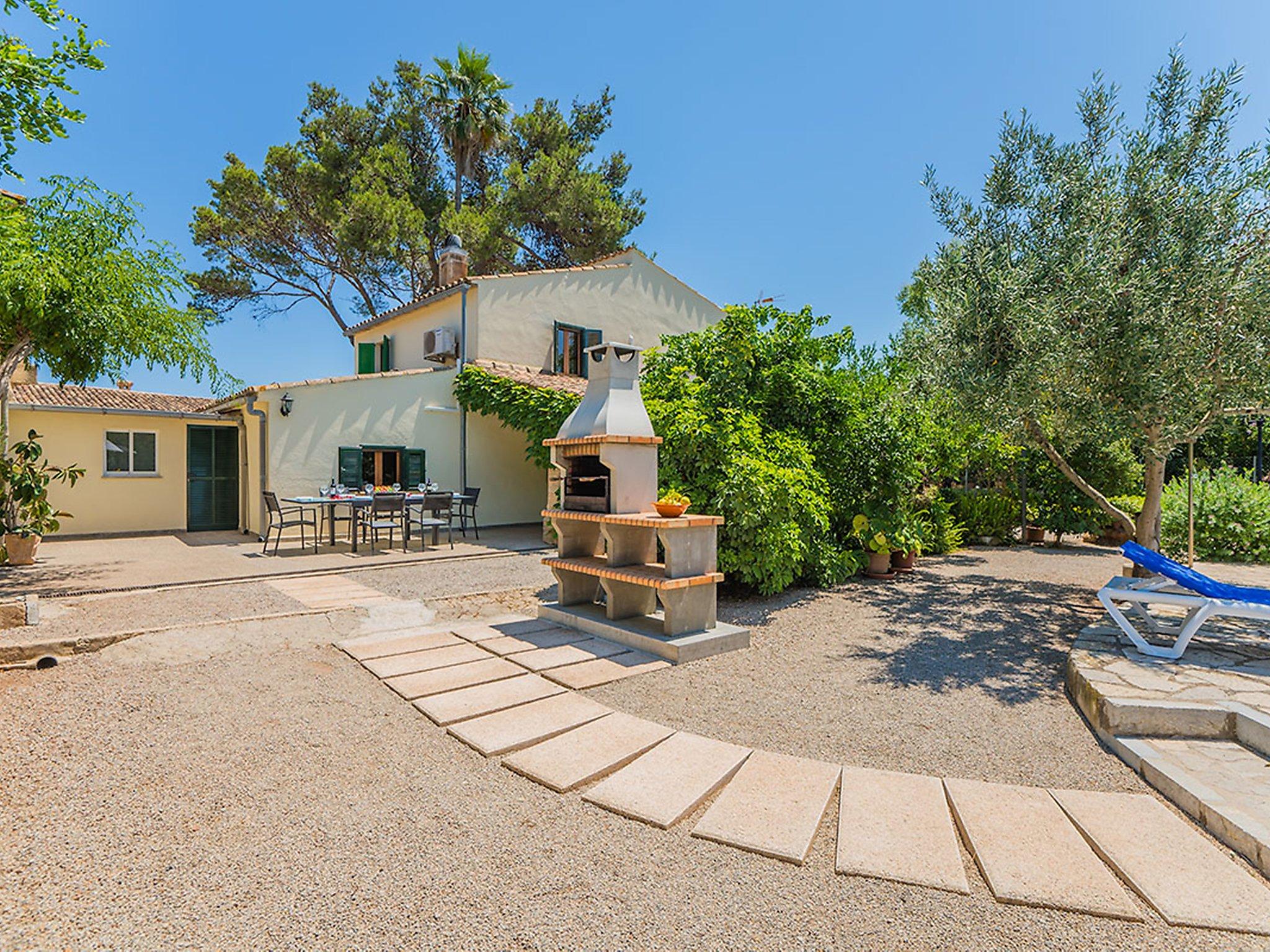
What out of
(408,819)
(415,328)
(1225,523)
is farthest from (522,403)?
(1225,523)

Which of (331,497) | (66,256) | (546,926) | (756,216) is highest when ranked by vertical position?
(756,216)

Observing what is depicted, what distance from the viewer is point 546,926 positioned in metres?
2.13

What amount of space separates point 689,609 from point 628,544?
0.94m

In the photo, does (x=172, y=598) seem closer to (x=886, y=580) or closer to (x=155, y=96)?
(x=886, y=580)

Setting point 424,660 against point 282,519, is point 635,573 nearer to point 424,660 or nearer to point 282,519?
point 424,660

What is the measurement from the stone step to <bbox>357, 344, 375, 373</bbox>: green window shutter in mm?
13157

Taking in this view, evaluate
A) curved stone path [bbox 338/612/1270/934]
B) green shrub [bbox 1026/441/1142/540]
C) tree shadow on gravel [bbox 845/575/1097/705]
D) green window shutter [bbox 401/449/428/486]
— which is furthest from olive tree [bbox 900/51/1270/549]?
green window shutter [bbox 401/449/428/486]

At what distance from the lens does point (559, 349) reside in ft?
51.5

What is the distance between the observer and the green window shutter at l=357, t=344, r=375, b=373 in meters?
16.8

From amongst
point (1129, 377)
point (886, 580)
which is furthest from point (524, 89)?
point (1129, 377)

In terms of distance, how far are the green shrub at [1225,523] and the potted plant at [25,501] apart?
17.1 metres

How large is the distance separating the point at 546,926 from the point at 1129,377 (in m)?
5.69

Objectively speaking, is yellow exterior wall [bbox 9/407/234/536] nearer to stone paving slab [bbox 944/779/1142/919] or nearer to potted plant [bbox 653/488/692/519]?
potted plant [bbox 653/488/692/519]

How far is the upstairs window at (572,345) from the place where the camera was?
15.7 m
